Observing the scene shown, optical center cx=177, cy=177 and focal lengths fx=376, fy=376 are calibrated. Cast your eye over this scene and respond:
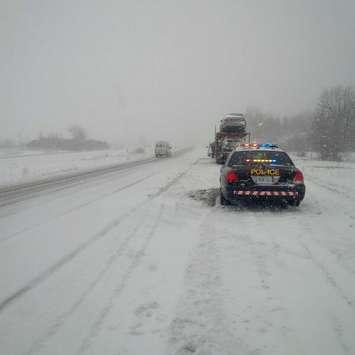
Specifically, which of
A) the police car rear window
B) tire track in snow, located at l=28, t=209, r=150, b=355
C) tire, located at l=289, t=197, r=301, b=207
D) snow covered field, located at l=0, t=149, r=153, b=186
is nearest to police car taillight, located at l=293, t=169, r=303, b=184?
tire, located at l=289, t=197, r=301, b=207

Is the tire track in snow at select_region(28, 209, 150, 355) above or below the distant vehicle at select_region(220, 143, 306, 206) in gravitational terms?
below

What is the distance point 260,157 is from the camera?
34.0 ft

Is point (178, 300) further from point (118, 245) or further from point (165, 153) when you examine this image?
point (165, 153)

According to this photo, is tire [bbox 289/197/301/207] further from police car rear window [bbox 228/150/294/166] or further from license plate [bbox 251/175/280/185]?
police car rear window [bbox 228/150/294/166]

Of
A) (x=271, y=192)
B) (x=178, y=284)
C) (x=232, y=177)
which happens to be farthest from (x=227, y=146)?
(x=178, y=284)

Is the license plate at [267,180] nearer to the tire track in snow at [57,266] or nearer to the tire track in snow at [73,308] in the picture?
the tire track in snow at [57,266]

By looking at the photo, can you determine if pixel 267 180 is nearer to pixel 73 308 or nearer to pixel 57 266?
pixel 57 266

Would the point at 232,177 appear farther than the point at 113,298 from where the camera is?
Yes

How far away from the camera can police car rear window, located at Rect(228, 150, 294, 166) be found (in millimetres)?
10164

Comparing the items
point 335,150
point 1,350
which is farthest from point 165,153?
point 1,350

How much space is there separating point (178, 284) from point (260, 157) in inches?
252

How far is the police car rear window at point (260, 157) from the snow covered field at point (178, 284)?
161 cm

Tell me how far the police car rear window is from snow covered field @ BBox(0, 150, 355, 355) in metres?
1.61

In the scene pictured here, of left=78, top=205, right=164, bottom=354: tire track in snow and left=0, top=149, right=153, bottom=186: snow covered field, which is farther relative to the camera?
left=0, top=149, right=153, bottom=186: snow covered field
